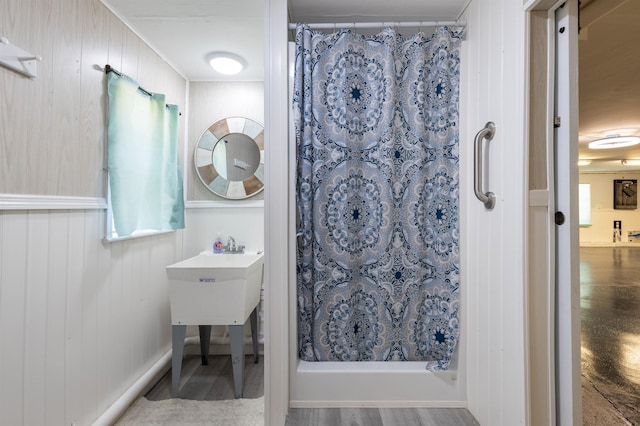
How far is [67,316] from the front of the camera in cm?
144

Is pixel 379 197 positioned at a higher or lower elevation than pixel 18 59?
lower

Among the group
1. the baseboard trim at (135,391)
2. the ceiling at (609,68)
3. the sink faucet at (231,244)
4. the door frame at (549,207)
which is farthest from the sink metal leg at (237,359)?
the ceiling at (609,68)

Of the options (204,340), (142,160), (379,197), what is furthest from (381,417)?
(142,160)

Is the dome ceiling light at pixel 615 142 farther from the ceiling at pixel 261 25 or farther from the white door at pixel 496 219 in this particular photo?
the white door at pixel 496 219

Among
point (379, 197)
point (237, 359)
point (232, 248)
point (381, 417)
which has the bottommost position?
point (381, 417)

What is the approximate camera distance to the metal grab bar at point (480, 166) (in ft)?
4.40

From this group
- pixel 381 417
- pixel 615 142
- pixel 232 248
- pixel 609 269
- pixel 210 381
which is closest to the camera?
pixel 381 417

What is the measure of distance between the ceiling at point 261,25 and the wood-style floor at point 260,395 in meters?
1.90

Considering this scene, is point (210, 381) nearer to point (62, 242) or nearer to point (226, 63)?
point (62, 242)

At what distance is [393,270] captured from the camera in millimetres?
1669

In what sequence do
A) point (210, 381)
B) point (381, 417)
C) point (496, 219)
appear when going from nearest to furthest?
point (496, 219), point (381, 417), point (210, 381)

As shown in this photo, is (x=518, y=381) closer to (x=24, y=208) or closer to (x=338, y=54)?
(x=338, y=54)

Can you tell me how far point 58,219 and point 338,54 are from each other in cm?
153

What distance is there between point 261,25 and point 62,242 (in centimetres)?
159
